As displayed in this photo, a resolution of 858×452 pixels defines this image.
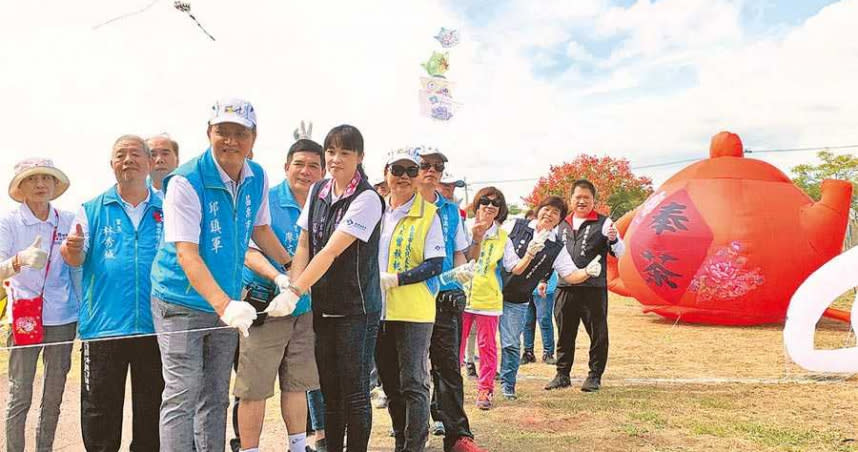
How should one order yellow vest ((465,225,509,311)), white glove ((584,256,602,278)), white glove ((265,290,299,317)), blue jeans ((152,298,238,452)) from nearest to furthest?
blue jeans ((152,298,238,452)) → white glove ((265,290,299,317)) → yellow vest ((465,225,509,311)) → white glove ((584,256,602,278))

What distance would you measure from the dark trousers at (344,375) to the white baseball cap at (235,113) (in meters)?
1.01

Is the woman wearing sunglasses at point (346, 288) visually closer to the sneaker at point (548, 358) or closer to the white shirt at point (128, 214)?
the white shirt at point (128, 214)

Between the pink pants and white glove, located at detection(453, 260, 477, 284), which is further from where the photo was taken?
the pink pants

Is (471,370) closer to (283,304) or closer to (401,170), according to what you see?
(401,170)

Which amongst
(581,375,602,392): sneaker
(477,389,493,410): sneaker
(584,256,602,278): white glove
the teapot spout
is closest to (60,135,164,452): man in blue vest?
(477,389,493,410): sneaker

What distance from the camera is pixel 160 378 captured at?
325 cm

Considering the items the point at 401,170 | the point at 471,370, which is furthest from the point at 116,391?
the point at 471,370

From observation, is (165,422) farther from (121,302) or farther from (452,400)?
(452,400)

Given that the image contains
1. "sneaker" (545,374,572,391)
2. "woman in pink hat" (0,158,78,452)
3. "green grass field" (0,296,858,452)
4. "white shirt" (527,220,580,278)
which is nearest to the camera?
"woman in pink hat" (0,158,78,452)

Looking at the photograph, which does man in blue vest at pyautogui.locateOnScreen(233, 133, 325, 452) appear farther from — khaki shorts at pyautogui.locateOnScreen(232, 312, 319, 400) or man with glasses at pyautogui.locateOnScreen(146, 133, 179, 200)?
man with glasses at pyautogui.locateOnScreen(146, 133, 179, 200)

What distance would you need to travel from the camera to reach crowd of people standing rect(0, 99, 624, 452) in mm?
2756

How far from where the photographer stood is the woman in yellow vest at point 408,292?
12.1 ft

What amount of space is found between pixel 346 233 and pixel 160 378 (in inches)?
46.8

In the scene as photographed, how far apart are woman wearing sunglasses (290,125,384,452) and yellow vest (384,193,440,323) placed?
381 mm
